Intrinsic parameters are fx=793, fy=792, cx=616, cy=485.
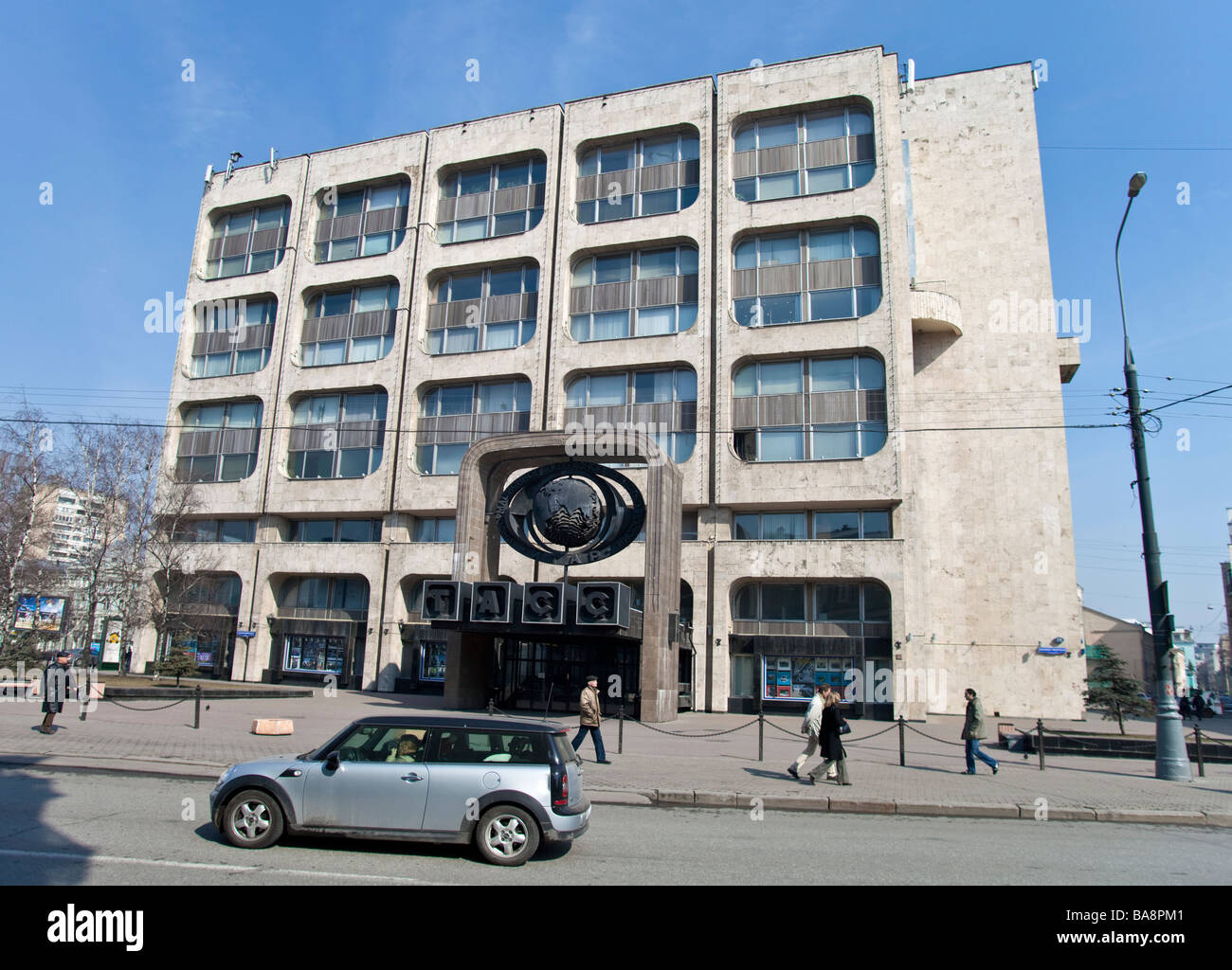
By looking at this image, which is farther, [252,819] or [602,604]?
[602,604]

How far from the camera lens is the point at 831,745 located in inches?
539

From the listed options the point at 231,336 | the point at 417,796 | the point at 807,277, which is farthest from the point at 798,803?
the point at 231,336

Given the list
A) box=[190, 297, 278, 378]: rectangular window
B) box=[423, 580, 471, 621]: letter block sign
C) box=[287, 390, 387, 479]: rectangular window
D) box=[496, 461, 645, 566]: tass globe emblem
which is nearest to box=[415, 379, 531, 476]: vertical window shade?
box=[287, 390, 387, 479]: rectangular window

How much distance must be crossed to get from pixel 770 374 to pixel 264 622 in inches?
1066

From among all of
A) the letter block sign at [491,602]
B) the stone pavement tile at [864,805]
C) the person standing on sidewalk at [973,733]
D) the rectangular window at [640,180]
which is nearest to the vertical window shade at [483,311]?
the rectangular window at [640,180]

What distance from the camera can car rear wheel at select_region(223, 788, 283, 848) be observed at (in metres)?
7.91

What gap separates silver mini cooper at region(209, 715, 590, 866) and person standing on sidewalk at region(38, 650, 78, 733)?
10.5 metres

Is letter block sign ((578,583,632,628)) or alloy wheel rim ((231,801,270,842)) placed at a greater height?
letter block sign ((578,583,632,628))

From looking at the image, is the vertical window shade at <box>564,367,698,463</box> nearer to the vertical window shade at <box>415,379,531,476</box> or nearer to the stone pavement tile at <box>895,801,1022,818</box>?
the vertical window shade at <box>415,379,531,476</box>

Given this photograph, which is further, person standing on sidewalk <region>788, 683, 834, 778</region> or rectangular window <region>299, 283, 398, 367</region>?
rectangular window <region>299, 283, 398, 367</region>

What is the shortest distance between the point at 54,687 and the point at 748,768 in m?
14.0

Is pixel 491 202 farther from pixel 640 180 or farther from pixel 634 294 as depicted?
pixel 634 294
